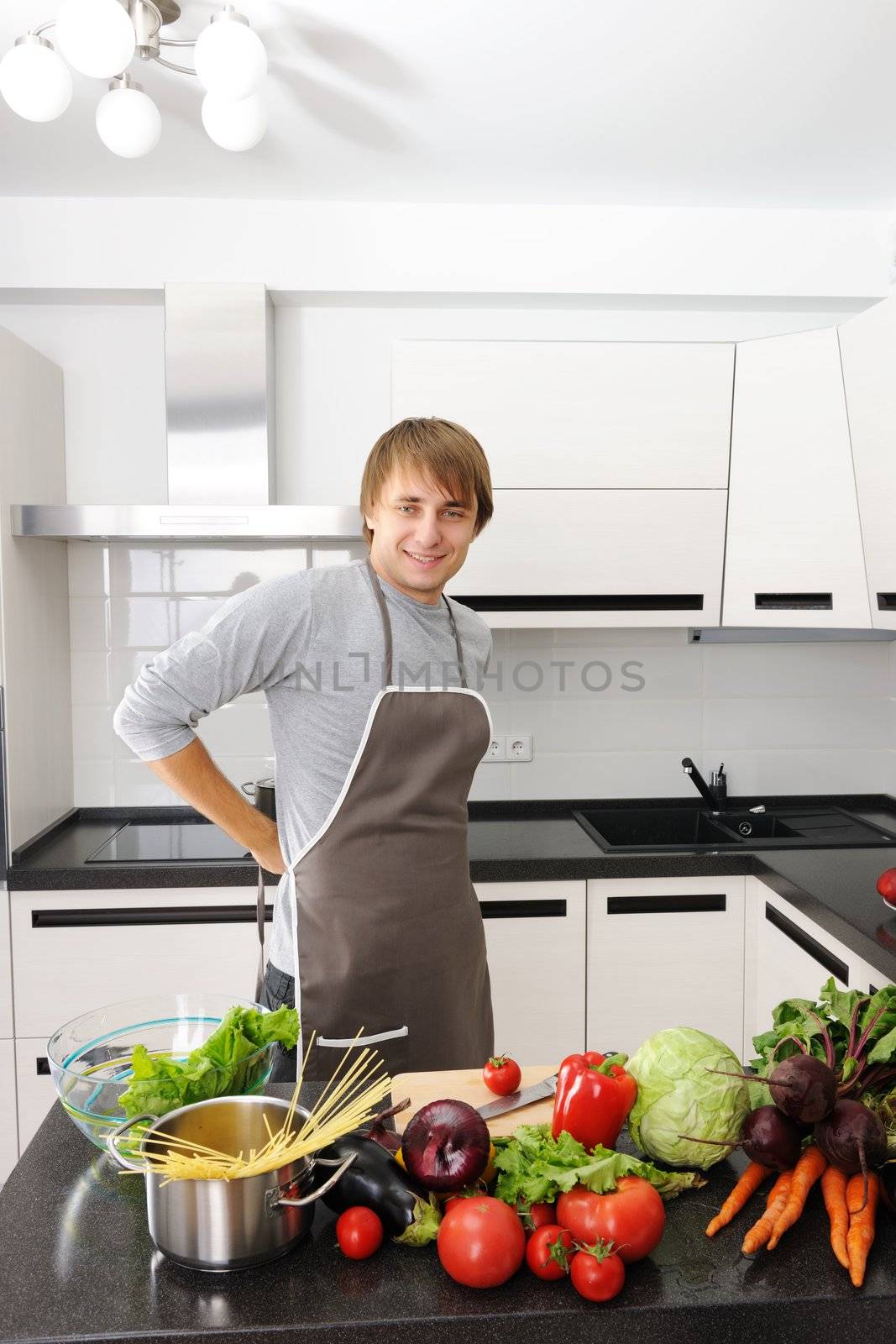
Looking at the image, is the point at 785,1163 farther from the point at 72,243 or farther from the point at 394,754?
the point at 72,243

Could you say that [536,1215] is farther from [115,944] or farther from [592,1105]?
[115,944]

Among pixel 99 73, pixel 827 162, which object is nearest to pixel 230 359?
pixel 99 73

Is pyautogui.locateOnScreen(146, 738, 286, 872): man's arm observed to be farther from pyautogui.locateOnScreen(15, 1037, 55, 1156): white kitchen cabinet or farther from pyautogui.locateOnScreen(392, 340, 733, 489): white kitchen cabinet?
pyautogui.locateOnScreen(392, 340, 733, 489): white kitchen cabinet

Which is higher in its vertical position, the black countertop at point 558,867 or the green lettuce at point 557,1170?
the green lettuce at point 557,1170

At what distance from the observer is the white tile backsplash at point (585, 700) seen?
277 centimetres

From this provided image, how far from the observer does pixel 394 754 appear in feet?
Answer: 5.12

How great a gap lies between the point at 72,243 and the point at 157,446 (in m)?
0.55

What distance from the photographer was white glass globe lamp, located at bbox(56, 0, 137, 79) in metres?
1.32

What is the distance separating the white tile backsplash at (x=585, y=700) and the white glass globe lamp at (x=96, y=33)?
1470mm

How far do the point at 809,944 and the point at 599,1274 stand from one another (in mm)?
1497

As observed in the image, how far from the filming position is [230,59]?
4.64ft

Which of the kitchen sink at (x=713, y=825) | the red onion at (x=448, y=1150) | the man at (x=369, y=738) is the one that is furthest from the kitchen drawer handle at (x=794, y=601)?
the red onion at (x=448, y=1150)

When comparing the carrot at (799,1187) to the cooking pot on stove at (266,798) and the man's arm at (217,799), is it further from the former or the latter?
the cooking pot on stove at (266,798)

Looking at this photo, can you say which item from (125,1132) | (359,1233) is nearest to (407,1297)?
(359,1233)
